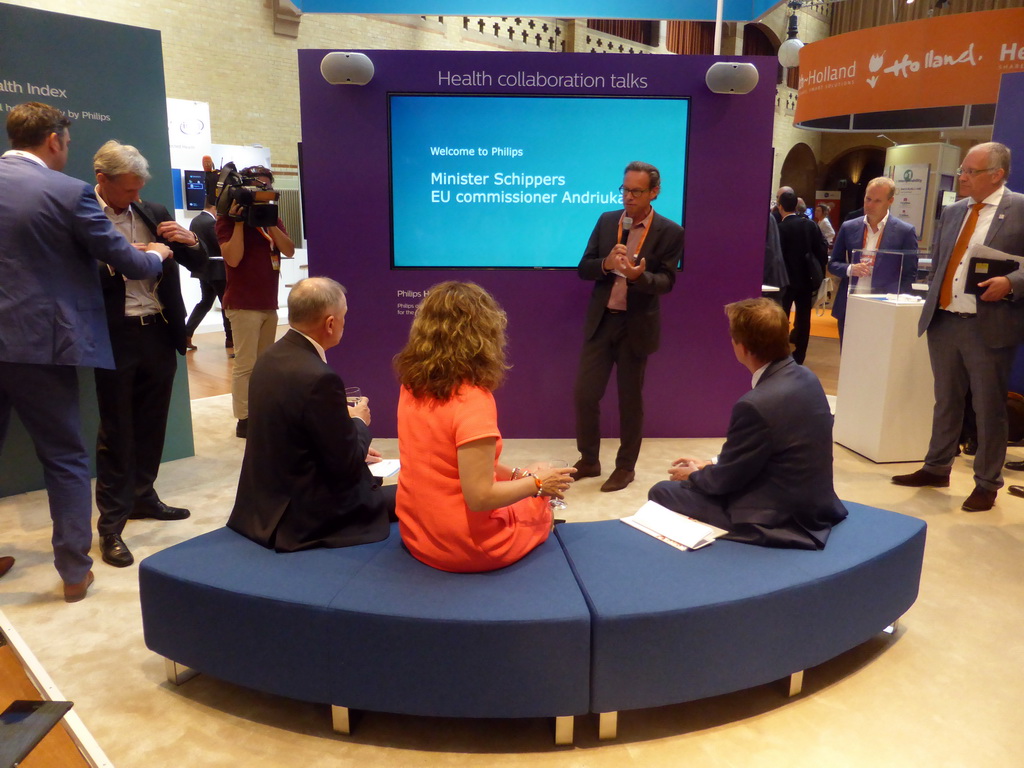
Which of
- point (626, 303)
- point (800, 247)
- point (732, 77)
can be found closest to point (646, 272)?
point (626, 303)

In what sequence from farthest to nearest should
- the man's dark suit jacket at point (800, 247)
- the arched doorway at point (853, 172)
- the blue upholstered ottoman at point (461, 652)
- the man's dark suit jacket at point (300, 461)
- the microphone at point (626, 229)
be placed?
the arched doorway at point (853, 172)
the man's dark suit jacket at point (800, 247)
the microphone at point (626, 229)
the man's dark suit jacket at point (300, 461)
the blue upholstered ottoman at point (461, 652)

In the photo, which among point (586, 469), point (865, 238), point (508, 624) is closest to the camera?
point (508, 624)

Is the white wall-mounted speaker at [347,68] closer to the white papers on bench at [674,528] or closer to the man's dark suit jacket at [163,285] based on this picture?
the man's dark suit jacket at [163,285]

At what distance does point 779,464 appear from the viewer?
7.90ft

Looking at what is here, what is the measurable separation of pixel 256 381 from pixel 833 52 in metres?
9.93

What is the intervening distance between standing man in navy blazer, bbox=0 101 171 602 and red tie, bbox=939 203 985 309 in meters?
3.86

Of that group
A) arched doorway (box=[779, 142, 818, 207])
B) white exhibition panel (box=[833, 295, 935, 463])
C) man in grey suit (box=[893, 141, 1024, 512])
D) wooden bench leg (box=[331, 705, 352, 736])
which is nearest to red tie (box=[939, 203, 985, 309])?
man in grey suit (box=[893, 141, 1024, 512])

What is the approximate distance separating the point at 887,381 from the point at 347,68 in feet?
12.0

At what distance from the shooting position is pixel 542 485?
221 centimetres

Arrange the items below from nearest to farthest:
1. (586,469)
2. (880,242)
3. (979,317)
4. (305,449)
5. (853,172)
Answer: (305,449) → (979,317) → (586,469) → (880,242) → (853,172)

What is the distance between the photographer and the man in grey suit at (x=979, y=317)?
3.74 m

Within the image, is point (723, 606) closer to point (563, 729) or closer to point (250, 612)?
point (563, 729)

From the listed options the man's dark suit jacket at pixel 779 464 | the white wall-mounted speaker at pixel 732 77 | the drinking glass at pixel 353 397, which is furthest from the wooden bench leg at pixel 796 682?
the white wall-mounted speaker at pixel 732 77

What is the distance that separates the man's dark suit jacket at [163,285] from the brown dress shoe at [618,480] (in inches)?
88.5
